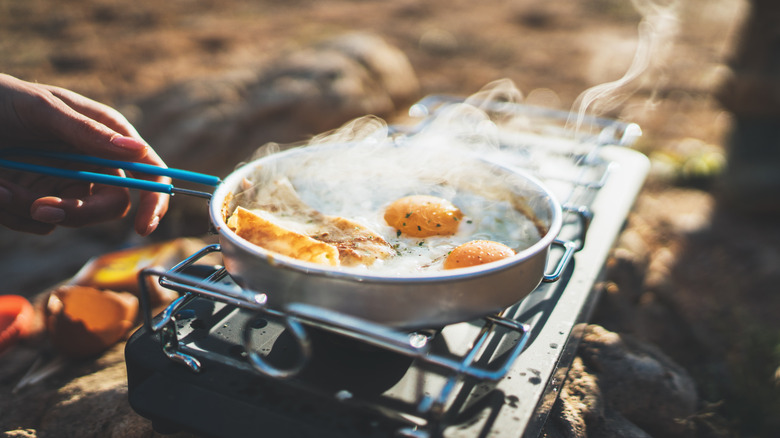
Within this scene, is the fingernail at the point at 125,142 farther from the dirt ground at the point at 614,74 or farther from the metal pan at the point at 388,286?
the dirt ground at the point at 614,74

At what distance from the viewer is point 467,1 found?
1400cm

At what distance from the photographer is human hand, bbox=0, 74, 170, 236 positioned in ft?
7.59

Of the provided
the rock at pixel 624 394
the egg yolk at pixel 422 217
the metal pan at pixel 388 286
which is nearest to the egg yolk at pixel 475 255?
the metal pan at pixel 388 286

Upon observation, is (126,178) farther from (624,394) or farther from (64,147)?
(624,394)

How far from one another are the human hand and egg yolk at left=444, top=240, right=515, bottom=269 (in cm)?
133

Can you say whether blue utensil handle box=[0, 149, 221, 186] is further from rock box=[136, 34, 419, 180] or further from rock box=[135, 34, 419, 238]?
rock box=[136, 34, 419, 180]

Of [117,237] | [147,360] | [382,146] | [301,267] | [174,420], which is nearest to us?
[301,267]

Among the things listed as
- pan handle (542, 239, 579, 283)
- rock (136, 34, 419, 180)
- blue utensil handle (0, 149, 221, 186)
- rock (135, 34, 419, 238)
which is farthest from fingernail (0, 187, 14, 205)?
rock (136, 34, 419, 180)

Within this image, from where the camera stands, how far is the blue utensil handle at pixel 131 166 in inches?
86.0

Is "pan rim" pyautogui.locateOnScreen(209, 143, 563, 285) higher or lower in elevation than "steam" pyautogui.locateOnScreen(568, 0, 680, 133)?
lower

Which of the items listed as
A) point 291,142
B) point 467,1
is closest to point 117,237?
point 291,142

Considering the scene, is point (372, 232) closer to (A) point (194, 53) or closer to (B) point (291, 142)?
(B) point (291, 142)

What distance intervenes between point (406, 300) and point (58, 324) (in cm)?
199

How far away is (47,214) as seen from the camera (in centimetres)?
225
